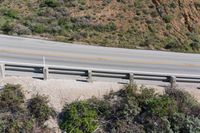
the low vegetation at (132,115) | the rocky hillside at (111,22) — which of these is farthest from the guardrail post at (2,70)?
the rocky hillside at (111,22)

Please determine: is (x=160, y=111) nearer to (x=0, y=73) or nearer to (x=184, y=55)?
(x=0, y=73)

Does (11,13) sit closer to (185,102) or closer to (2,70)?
(2,70)

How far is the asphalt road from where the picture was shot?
21750 mm

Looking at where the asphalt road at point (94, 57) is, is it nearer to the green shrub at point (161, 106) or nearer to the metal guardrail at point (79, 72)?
the metal guardrail at point (79, 72)

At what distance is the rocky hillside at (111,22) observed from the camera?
1142 inches

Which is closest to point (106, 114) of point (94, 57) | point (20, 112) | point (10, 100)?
Result: point (20, 112)

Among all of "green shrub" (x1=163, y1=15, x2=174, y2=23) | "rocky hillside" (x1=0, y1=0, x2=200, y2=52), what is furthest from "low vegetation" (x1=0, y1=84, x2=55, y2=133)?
"green shrub" (x1=163, y1=15, x2=174, y2=23)

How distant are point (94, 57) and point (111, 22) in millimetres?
9018

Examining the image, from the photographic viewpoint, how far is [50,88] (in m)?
18.8

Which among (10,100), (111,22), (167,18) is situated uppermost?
(167,18)

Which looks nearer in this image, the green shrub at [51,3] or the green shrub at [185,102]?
the green shrub at [185,102]

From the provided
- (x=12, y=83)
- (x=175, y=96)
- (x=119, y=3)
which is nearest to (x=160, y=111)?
(x=175, y=96)

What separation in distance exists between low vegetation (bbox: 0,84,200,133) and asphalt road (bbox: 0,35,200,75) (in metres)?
3.62

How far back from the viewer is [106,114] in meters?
17.9
